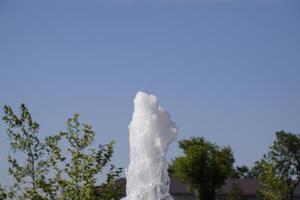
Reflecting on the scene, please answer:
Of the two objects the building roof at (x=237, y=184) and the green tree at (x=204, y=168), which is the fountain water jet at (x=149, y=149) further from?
the building roof at (x=237, y=184)

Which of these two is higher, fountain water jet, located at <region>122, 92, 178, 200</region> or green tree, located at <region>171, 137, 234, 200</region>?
green tree, located at <region>171, 137, 234, 200</region>

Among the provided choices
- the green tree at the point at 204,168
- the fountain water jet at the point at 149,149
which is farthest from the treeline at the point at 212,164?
the fountain water jet at the point at 149,149

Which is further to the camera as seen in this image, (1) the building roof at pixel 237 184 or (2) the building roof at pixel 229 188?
(1) the building roof at pixel 237 184

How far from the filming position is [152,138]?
41.9ft

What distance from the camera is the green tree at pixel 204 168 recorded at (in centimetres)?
6031

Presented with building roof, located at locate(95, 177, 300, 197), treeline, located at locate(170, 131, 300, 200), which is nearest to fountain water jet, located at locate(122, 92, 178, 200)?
treeline, located at locate(170, 131, 300, 200)

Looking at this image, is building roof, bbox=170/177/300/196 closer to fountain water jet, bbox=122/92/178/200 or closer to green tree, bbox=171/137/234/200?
green tree, bbox=171/137/234/200

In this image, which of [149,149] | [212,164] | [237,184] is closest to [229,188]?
[237,184]

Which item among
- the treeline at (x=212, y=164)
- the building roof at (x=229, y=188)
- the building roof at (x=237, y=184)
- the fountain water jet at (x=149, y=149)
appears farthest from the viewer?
the building roof at (x=237, y=184)

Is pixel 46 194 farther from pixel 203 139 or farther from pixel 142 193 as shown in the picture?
pixel 203 139

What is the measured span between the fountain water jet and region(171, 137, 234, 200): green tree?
157 feet

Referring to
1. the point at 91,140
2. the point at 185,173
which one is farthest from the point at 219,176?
the point at 91,140

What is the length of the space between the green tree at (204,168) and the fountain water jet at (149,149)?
47862 millimetres

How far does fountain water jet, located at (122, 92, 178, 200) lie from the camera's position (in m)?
12.5
